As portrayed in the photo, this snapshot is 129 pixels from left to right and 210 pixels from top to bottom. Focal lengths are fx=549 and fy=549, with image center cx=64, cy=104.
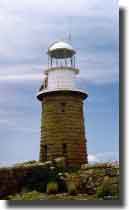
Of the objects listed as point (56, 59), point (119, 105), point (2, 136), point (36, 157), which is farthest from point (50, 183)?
point (56, 59)

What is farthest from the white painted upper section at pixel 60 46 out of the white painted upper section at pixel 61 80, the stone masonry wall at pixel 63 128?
the stone masonry wall at pixel 63 128

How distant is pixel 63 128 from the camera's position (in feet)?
20.6

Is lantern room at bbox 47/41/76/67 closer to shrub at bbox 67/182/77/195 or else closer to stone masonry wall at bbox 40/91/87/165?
stone masonry wall at bbox 40/91/87/165

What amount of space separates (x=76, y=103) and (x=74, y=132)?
1.12 feet

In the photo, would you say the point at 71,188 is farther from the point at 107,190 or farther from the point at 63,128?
the point at 63,128

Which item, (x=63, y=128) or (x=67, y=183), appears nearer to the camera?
(x=67, y=183)

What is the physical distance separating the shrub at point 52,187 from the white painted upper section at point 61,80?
125 centimetres

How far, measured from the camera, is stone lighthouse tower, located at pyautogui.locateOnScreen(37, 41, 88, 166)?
220 inches

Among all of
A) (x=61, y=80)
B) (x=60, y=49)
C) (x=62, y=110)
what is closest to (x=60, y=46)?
(x=60, y=49)

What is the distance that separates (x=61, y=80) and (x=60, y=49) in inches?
21.5

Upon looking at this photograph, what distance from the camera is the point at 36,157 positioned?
5.30 metres

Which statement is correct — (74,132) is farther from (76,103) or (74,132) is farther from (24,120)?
(24,120)

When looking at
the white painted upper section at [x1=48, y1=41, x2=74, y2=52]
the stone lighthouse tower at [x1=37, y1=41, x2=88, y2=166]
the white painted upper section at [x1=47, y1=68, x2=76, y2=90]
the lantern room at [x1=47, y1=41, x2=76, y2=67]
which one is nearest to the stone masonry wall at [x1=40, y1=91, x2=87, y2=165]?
the stone lighthouse tower at [x1=37, y1=41, x2=88, y2=166]

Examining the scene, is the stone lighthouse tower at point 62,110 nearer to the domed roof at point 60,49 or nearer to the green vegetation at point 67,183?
the domed roof at point 60,49
